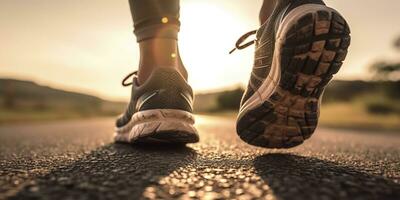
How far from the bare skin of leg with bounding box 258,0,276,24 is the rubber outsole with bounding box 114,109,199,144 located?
1.80 ft

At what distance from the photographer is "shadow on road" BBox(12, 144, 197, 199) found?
33.3 inches

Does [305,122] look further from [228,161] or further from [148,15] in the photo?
[148,15]

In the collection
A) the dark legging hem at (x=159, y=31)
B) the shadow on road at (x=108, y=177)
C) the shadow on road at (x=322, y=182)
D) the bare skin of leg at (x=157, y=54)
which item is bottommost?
the shadow on road at (x=322, y=182)

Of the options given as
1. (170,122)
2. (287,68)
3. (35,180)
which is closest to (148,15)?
(170,122)

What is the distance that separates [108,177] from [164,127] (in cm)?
55

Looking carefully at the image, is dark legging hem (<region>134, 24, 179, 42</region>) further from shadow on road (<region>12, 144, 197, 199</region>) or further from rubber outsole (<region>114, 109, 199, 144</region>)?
shadow on road (<region>12, 144, 197, 199</region>)

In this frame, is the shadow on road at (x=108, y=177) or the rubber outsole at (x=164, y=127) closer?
the shadow on road at (x=108, y=177)

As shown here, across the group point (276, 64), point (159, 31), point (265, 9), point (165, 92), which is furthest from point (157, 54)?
point (276, 64)

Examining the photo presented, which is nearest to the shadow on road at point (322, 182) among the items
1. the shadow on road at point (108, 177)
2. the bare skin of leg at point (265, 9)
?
the shadow on road at point (108, 177)

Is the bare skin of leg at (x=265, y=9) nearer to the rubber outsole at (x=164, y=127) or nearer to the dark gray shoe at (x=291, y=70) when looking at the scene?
the dark gray shoe at (x=291, y=70)

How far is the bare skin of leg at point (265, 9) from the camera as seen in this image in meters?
1.64

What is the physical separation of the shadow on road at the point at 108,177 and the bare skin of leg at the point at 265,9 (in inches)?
28.0

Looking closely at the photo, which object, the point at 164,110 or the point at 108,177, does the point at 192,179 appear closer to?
the point at 108,177

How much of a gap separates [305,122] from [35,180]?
0.95 metres
